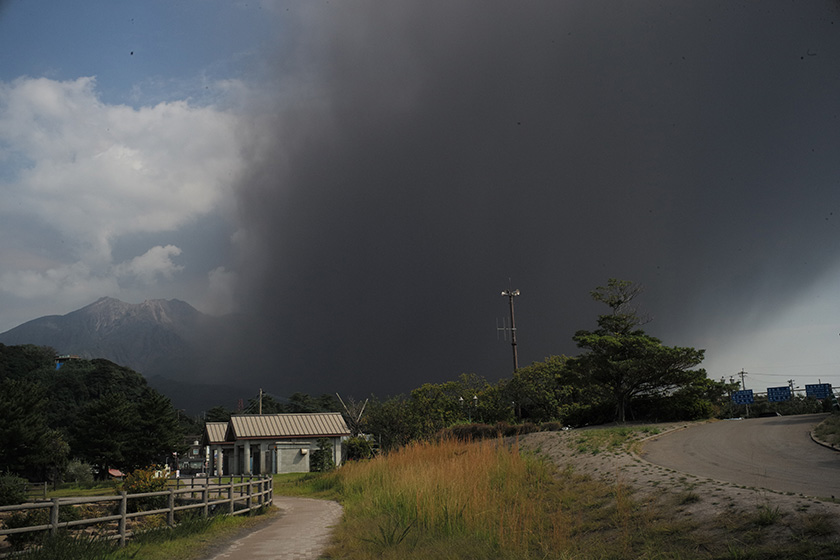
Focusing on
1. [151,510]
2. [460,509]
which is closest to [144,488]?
[151,510]

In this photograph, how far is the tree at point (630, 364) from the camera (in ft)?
96.6

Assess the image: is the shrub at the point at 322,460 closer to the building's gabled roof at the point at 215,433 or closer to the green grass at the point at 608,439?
the building's gabled roof at the point at 215,433

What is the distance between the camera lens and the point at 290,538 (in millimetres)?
13352

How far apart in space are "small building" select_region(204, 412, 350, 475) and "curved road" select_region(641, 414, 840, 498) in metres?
33.2

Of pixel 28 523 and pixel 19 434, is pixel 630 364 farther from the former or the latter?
pixel 19 434

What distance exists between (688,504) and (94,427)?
54.3 m

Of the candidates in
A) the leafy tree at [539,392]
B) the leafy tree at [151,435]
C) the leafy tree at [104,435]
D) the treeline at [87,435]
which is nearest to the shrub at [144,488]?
the leafy tree at [539,392]

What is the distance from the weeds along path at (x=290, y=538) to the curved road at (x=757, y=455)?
8108 millimetres

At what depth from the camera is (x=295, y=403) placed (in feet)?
426

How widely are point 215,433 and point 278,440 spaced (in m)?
8.23

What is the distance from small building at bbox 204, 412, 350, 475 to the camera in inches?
1912

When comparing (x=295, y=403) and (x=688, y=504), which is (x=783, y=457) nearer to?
(x=688, y=504)

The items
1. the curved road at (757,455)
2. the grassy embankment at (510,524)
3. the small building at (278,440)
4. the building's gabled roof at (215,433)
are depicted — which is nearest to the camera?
the grassy embankment at (510,524)

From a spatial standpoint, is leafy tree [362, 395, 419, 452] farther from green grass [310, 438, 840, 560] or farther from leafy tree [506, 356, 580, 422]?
green grass [310, 438, 840, 560]
